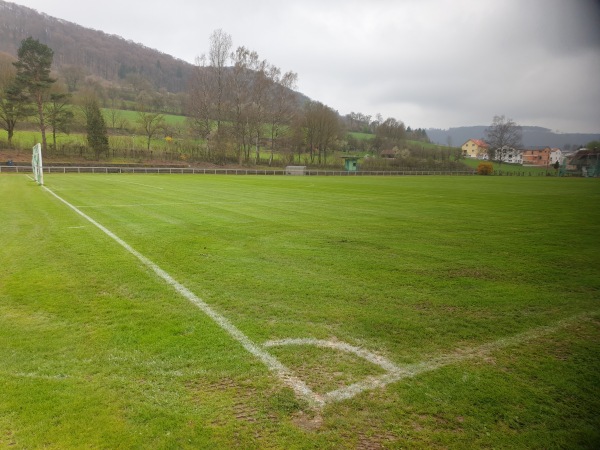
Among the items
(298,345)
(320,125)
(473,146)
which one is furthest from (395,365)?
(473,146)

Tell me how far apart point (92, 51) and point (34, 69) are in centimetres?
7284

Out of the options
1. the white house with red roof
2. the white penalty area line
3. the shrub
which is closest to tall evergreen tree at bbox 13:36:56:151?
the white penalty area line

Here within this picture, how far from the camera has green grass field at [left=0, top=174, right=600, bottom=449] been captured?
8.07 ft

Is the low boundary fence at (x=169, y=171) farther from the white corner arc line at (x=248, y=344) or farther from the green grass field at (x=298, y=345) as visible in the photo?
the white corner arc line at (x=248, y=344)

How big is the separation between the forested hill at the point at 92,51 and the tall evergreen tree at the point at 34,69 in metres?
53.4

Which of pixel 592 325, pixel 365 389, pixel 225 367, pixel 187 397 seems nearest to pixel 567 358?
pixel 592 325

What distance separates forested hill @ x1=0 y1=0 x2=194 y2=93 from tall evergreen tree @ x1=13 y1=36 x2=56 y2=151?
53449mm

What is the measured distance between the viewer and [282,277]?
5676mm

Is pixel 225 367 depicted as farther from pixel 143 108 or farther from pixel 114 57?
pixel 114 57

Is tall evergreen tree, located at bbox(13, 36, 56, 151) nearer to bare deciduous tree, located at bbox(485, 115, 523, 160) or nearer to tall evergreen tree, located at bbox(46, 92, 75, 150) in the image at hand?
tall evergreen tree, located at bbox(46, 92, 75, 150)

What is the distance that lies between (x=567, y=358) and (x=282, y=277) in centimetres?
363

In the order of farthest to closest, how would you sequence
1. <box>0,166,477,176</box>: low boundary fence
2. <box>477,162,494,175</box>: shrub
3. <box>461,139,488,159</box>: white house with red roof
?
1. <box>461,139,488,159</box>: white house with red roof
2. <box>477,162,494,175</box>: shrub
3. <box>0,166,477,176</box>: low boundary fence

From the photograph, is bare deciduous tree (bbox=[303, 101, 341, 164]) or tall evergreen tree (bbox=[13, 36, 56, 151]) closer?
tall evergreen tree (bbox=[13, 36, 56, 151])

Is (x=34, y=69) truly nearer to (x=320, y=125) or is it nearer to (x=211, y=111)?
(x=211, y=111)
